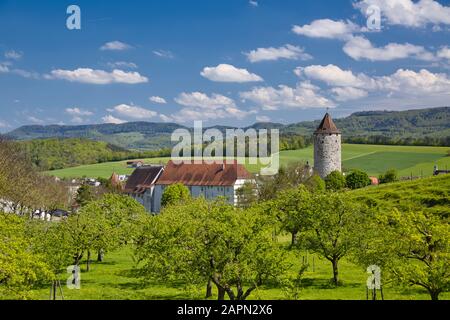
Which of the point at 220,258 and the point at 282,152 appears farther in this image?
the point at 282,152

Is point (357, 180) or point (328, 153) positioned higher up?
point (328, 153)

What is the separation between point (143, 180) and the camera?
8406 centimetres

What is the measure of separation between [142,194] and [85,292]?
6077 cm

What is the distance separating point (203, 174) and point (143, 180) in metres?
12.3

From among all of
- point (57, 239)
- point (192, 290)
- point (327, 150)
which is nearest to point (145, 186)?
point (327, 150)

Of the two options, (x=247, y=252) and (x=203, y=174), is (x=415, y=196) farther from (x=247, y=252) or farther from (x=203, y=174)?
(x=203, y=174)

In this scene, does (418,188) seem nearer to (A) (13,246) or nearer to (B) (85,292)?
(B) (85,292)

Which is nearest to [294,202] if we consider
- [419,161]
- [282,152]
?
[419,161]

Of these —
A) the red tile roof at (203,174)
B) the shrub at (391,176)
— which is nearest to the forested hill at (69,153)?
the red tile roof at (203,174)

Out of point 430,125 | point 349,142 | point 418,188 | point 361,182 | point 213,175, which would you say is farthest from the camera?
point 430,125

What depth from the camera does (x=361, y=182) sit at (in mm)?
69812

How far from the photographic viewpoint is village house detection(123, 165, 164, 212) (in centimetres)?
8275

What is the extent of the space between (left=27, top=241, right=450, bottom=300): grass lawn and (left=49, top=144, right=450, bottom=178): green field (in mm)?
55467
